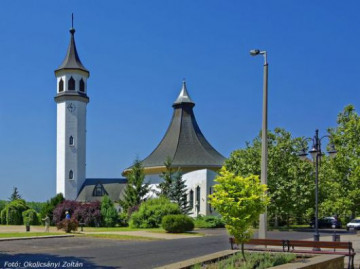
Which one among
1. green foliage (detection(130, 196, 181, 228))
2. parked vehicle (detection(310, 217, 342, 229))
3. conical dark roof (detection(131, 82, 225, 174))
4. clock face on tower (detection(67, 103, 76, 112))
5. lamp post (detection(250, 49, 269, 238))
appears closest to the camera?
lamp post (detection(250, 49, 269, 238))

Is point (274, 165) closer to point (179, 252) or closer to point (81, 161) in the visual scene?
point (179, 252)

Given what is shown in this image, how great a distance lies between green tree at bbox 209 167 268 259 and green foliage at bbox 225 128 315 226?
29487 millimetres

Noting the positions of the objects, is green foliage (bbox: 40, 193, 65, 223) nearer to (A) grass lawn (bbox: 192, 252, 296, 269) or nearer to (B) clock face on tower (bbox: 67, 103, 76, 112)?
(B) clock face on tower (bbox: 67, 103, 76, 112)

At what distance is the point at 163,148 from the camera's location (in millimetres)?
68500

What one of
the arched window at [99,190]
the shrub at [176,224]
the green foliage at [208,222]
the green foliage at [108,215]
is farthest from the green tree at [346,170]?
the arched window at [99,190]

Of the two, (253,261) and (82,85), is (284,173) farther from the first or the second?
(82,85)

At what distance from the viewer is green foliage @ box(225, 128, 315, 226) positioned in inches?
1729

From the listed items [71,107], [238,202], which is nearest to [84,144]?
[71,107]

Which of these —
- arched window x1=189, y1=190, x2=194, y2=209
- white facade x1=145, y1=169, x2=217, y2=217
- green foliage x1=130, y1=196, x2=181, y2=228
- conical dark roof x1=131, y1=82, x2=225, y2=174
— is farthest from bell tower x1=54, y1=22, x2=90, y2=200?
green foliage x1=130, y1=196, x2=181, y2=228

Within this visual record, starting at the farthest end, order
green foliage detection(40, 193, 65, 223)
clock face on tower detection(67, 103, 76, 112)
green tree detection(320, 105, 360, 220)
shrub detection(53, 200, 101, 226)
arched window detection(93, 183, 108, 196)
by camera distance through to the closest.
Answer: arched window detection(93, 183, 108, 196), clock face on tower detection(67, 103, 76, 112), green foliage detection(40, 193, 65, 223), shrub detection(53, 200, 101, 226), green tree detection(320, 105, 360, 220)

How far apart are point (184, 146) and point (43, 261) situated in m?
50.5

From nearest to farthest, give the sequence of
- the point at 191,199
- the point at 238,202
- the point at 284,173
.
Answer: the point at 238,202
the point at 284,173
the point at 191,199

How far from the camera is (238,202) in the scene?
43.6 feet

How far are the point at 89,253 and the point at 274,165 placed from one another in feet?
93.5
